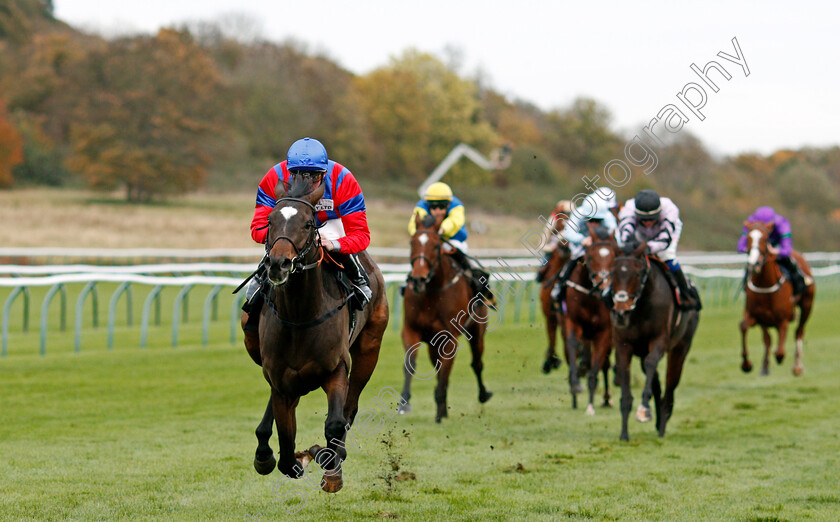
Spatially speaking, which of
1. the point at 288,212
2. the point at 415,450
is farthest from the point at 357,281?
the point at 415,450

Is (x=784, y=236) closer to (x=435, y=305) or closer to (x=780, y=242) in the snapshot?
(x=780, y=242)

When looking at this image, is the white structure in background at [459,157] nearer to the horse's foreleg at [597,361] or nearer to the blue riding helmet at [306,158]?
the horse's foreleg at [597,361]

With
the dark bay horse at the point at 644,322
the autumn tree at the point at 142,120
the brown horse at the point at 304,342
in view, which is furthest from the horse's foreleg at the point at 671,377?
the autumn tree at the point at 142,120

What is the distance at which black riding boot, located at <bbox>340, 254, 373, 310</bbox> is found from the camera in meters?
5.10

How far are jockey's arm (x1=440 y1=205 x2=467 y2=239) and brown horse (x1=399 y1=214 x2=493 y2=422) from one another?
0.15 metres

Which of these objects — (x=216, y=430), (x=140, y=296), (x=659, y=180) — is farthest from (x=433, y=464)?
(x=659, y=180)

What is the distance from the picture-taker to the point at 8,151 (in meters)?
41.0

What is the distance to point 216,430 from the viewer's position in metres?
7.46

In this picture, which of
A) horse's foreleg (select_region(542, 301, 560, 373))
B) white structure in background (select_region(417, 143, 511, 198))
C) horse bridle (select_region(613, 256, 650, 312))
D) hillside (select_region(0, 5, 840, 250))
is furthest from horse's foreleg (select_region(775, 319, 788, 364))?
white structure in background (select_region(417, 143, 511, 198))

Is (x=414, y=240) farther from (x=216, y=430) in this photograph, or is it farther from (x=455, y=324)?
(x=216, y=430)

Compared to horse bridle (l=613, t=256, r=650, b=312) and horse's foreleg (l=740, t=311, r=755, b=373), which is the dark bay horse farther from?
horse's foreleg (l=740, t=311, r=755, b=373)

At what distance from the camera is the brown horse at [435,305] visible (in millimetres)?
8016

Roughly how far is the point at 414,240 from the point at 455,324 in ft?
2.90

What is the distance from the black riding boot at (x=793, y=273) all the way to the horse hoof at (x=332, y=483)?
29.6ft
